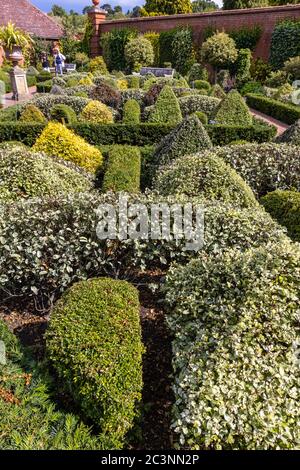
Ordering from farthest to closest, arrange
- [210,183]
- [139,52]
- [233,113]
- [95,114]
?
[139,52]
[95,114]
[233,113]
[210,183]

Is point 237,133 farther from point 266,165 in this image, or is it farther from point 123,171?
point 123,171

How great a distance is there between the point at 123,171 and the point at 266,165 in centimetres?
245

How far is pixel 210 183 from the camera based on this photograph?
15.9 feet

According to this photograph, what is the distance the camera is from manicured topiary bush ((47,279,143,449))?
254 cm

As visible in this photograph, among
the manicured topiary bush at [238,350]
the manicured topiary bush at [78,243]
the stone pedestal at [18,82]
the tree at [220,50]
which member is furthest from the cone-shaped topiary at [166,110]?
the tree at [220,50]

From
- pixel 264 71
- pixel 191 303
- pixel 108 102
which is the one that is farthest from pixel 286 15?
pixel 191 303

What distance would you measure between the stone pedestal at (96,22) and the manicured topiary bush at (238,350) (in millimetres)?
32257

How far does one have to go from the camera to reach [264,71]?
22.0 m

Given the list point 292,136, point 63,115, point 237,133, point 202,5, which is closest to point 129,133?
point 63,115

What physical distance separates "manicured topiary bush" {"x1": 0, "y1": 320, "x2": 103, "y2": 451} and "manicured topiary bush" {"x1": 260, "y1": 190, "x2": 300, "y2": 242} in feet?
10.2

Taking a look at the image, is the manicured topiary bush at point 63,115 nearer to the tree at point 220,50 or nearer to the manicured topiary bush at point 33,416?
the manicured topiary bush at point 33,416

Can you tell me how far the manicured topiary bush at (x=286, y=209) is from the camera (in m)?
4.38

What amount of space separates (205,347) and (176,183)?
275cm
